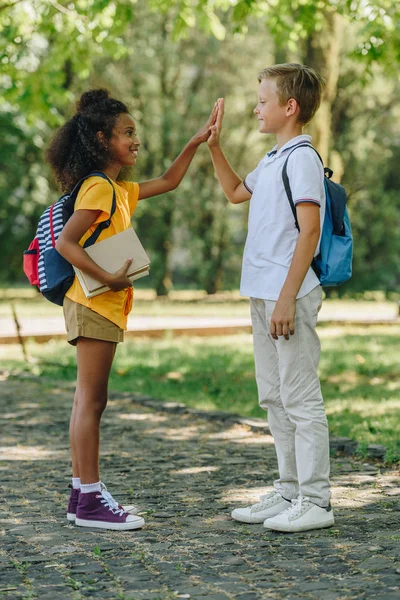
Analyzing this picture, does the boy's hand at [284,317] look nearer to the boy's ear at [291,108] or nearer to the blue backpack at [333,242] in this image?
the blue backpack at [333,242]

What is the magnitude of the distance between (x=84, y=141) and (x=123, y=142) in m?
0.20

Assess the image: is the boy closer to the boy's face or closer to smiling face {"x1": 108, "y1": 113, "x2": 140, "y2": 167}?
the boy's face

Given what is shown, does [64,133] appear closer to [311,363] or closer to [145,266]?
[145,266]

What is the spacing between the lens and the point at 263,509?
4801 mm

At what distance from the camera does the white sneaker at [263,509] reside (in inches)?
188

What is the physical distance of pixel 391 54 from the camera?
1185 centimetres

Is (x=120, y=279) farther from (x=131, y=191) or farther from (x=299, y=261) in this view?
(x=299, y=261)

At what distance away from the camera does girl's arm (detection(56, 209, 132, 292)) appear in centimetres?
452

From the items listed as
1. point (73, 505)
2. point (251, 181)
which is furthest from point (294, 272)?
point (73, 505)

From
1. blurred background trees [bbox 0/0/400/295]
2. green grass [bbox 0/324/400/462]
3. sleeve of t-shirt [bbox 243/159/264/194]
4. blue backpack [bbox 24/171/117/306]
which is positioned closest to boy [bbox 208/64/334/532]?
sleeve of t-shirt [bbox 243/159/264/194]

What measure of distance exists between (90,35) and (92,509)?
29.9 ft

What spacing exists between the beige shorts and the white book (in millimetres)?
97

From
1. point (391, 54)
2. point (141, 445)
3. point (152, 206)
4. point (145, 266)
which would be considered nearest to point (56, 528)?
point (145, 266)

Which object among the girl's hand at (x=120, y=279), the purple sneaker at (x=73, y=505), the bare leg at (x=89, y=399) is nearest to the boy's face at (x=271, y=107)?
the girl's hand at (x=120, y=279)
